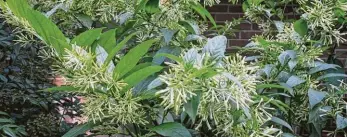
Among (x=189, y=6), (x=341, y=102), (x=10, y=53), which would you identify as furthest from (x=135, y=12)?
(x=10, y=53)

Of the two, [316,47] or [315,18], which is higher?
[315,18]

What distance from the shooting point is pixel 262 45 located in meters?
2.08

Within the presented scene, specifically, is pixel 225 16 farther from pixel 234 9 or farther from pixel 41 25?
pixel 41 25

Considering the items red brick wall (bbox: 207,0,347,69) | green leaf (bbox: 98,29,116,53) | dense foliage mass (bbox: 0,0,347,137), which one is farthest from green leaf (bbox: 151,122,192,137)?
red brick wall (bbox: 207,0,347,69)

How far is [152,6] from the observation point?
74.4 inches

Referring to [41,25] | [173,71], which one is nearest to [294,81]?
[173,71]

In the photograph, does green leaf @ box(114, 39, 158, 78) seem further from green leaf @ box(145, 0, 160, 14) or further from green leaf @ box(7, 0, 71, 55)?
green leaf @ box(145, 0, 160, 14)

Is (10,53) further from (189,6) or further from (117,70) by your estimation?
(117,70)

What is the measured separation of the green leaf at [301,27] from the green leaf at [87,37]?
951 millimetres

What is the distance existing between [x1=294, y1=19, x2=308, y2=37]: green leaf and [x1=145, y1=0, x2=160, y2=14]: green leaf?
0.59 meters

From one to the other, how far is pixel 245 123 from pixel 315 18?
0.71 metres

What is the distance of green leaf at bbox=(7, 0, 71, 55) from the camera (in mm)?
1338

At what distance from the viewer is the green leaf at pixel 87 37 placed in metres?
1.40

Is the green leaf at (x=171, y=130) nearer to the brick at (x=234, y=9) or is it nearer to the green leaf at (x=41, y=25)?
the green leaf at (x=41, y=25)
